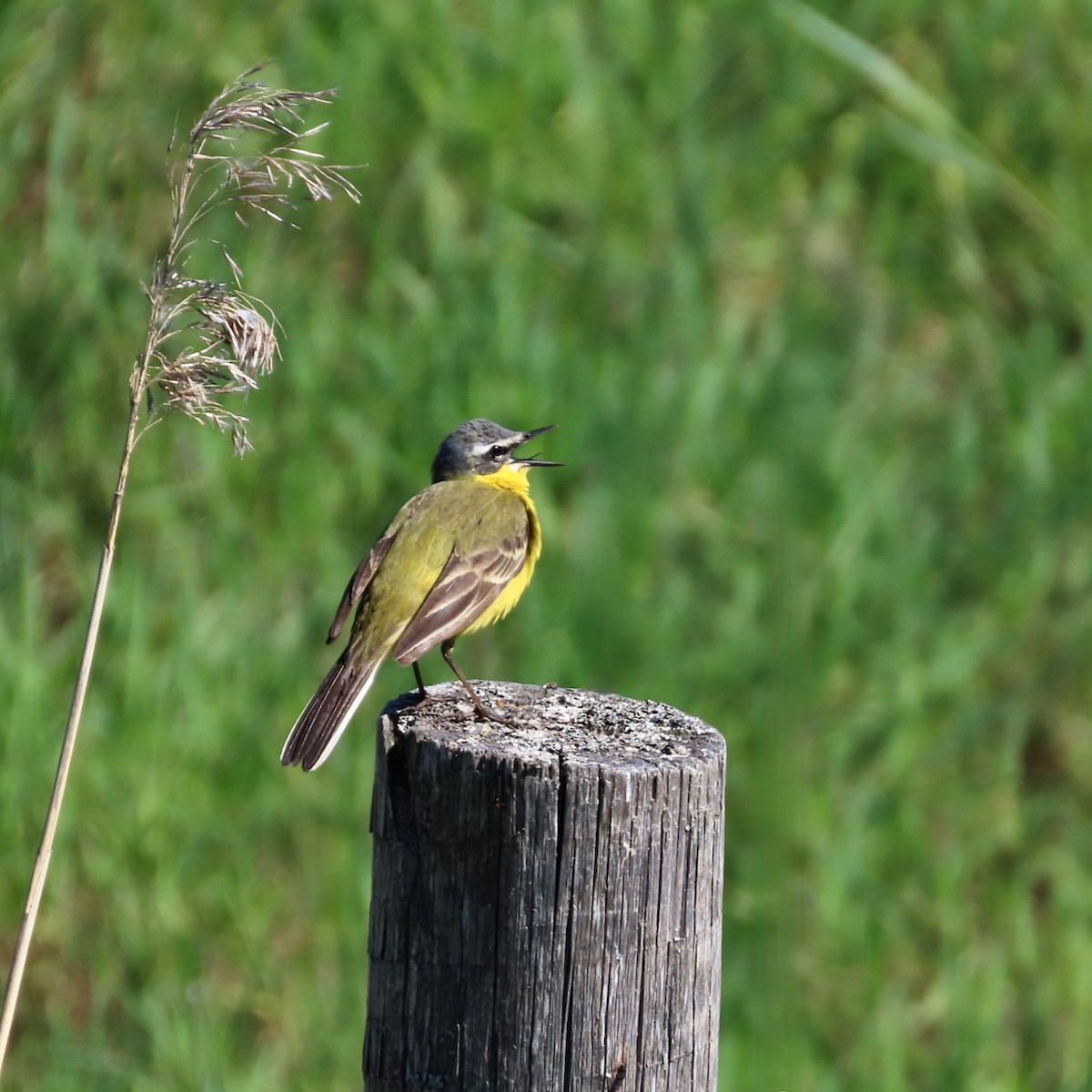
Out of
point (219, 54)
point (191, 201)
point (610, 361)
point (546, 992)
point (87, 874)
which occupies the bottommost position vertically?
point (87, 874)

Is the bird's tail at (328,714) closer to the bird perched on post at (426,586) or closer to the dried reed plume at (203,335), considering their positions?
the bird perched on post at (426,586)

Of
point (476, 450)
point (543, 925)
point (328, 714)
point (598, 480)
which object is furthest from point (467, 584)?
point (598, 480)

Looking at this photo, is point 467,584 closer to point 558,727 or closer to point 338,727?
point 338,727

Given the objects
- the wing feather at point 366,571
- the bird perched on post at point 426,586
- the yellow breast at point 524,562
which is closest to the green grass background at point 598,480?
the yellow breast at point 524,562

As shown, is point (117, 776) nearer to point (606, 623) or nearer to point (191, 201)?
point (606, 623)

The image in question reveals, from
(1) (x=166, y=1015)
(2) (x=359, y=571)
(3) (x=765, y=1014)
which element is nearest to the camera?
(3) (x=765, y=1014)

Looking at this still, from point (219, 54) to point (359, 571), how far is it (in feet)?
14.4

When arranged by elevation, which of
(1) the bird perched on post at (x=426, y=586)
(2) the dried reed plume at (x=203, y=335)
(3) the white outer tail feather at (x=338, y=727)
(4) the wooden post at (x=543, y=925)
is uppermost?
(2) the dried reed plume at (x=203, y=335)

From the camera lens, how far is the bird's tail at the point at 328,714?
4.33 m

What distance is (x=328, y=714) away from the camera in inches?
175

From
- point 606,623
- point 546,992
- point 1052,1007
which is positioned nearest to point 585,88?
point 606,623

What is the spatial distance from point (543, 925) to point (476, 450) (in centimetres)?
275

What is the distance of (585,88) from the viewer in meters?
8.87

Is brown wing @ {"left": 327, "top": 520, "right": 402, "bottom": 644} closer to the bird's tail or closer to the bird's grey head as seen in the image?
the bird's tail
